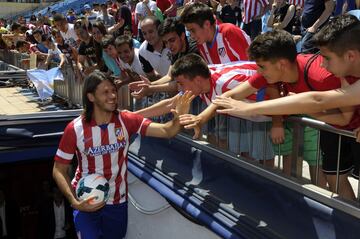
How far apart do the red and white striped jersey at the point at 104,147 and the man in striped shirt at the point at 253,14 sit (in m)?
3.04

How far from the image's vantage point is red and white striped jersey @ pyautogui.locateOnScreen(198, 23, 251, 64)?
3457 millimetres

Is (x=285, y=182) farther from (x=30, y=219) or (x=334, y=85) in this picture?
(x=30, y=219)

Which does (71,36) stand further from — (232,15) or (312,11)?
(312,11)

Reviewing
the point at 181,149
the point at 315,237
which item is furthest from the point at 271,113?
the point at 181,149

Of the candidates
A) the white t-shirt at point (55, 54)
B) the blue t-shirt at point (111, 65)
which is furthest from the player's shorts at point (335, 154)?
the white t-shirt at point (55, 54)

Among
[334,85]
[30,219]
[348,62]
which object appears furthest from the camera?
[30,219]

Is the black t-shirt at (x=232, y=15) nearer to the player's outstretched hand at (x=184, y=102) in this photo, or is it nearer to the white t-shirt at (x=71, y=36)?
the white t-shirt at (x=71, y=36)

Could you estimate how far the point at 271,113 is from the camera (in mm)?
2299

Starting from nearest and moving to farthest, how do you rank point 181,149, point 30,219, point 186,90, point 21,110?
point 186,90 → point 181,149 → point 21,110 → point 30,219

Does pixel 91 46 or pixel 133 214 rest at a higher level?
pixel 91 46

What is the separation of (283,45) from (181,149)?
5.30ft

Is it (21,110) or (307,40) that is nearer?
(307,40)

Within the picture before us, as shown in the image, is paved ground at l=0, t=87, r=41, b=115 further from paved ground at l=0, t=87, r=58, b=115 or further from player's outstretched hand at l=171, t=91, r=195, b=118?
player's outstretched hand at l=171, t=91, r=195, b=118

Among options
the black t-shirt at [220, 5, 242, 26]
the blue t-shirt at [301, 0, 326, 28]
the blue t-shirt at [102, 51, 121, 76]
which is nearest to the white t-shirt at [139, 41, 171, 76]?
the blue t-shirt at [102, 51, 121, 76]
